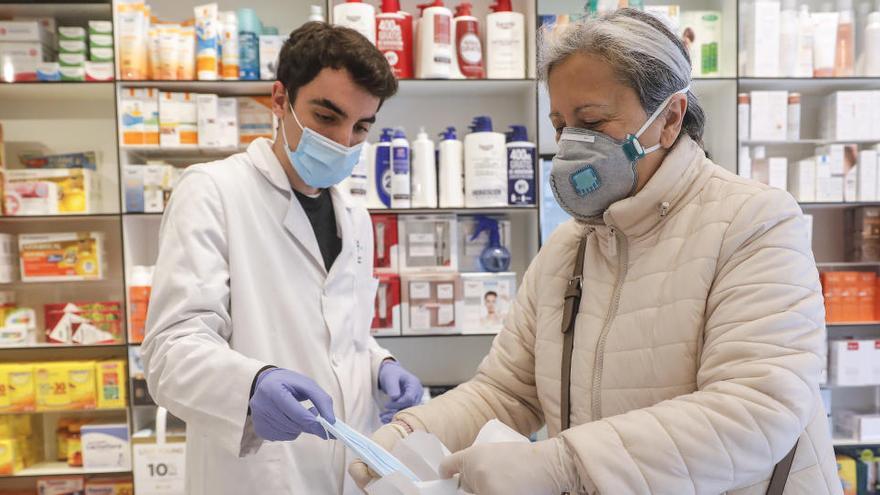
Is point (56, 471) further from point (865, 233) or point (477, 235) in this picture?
point (865, 233)

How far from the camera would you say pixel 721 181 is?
3.34ft

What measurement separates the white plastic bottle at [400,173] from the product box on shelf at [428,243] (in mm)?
121

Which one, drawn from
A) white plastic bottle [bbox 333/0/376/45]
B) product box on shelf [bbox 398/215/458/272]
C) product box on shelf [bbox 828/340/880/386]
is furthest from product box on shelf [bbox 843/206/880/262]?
white plastic bottle [bbox 333/0/376/45]

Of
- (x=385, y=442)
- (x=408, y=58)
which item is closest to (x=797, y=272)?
(x=385, y=442)

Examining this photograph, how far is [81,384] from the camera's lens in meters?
2.85

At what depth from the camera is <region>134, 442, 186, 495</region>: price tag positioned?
280cm

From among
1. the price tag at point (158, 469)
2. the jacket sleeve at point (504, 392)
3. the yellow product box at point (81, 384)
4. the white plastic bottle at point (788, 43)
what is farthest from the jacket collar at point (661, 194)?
the yellow product box at point (81, 384)

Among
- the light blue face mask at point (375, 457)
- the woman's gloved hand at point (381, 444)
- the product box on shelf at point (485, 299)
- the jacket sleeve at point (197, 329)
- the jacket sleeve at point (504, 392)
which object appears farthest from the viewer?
the product box on shelf at point (485, 299)

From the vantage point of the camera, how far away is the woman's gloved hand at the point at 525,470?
0.85 m

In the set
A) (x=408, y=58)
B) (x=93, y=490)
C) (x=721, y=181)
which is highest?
(x=408, y=58)

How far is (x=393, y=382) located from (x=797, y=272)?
1.12 meters

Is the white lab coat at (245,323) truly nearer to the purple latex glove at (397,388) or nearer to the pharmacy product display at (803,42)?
the purple latex glove at (397,388)

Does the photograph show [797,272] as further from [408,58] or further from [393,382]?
[408,58]

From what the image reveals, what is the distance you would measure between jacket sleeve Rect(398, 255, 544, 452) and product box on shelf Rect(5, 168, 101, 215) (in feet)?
7.74
